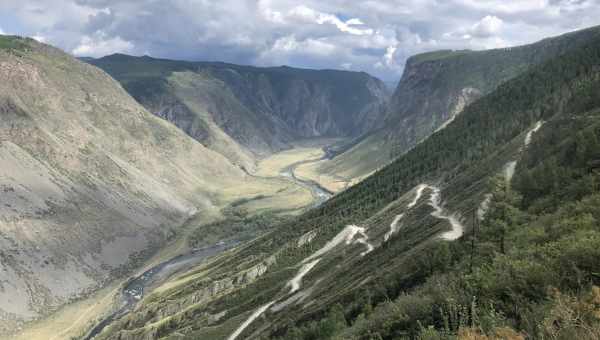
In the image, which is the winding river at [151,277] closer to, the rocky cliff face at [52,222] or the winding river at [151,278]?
the winding river at [151,278]

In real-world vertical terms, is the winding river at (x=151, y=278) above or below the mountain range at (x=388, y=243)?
below

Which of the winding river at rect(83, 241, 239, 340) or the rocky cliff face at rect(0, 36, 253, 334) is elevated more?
the rocky cliff face at rect(0, 36, 253, 334)

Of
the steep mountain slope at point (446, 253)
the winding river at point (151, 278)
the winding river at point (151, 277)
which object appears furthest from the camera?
the winding river at point (151, 277)

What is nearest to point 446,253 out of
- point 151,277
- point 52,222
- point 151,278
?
point 151,278

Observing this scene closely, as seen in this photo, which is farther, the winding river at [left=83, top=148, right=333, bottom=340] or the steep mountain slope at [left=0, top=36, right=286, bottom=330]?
the steep mountain slope at [left=0, top=36, right=286, bottom=330]

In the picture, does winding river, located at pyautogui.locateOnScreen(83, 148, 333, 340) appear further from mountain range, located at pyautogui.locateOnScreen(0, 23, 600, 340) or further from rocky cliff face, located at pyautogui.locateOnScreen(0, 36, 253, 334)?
rocky cliff face, located at pyautogui.locateOnScreen(0, 36, 253, 334)

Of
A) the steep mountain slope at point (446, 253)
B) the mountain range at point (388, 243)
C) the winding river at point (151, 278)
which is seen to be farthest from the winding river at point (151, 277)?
the steep mountain slope at point (446, 253)

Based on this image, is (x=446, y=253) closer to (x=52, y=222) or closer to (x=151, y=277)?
(x=151, y=277)

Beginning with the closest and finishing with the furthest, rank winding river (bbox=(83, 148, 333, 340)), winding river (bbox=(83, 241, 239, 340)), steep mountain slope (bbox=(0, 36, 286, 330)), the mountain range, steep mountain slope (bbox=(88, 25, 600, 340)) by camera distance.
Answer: steep mountain slope (bbox=(88, 25, 600, 340)), the mountain range, winding river (bbox=(83, 148, 333, 340)), winding river (bbox=(83, 241, 239, 340)), steep mountain slope (bbox=(0, 36, 286, 330))

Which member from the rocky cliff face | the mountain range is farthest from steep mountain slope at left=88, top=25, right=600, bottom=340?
the rocky cliff face
